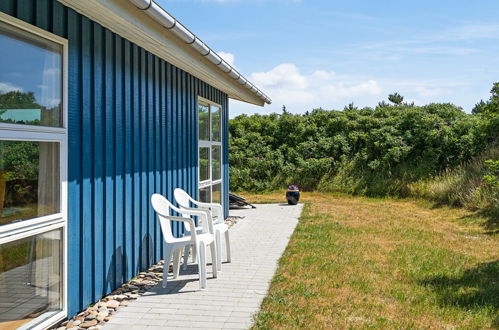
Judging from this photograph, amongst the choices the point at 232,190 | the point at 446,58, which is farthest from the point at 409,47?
the point at 232,190

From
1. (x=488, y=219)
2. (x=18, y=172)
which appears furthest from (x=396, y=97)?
(x=18, y=172)

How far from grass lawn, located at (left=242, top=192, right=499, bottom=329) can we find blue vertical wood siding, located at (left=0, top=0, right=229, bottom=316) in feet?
5.30

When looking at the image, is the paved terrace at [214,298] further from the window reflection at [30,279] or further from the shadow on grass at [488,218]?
the shadow on grass at [488,218]

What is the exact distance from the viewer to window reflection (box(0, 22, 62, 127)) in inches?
118

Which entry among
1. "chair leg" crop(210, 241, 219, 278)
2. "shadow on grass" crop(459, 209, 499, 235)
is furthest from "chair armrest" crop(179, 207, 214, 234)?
"shadow on grass" crop(459, 209, 499, 235)

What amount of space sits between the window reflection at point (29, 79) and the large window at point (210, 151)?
4.34m

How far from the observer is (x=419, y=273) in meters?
5.50

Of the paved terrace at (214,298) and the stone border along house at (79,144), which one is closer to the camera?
the stone border along house at (79,144)

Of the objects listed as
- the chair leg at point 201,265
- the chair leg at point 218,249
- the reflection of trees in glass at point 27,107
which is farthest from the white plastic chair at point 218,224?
the reflection of trees in glass at point 27,107

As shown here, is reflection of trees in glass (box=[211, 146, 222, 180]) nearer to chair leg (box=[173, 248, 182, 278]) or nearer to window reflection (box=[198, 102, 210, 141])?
window reflection (box=[198, 102, 210, 141])

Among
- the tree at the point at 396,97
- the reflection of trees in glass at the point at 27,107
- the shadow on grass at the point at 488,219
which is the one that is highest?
the tree at the point at 396,97

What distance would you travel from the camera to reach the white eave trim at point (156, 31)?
361 cm

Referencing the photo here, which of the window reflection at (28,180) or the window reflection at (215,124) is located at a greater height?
the window reflection at (215,124)

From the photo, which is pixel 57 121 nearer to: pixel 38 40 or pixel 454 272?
pixel 38 40
